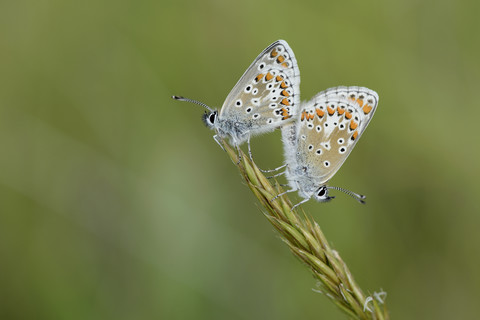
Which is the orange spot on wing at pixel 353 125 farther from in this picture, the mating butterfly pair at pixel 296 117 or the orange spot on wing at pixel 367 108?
the orange spot on wing at pixel 367 108

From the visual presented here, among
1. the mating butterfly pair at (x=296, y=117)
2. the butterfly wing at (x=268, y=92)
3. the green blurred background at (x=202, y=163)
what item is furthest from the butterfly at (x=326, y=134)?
the green blurred background at (x=202, y=163)

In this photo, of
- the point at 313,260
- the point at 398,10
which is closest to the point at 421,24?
the point at 398,10

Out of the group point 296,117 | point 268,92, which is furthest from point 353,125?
point 268,92

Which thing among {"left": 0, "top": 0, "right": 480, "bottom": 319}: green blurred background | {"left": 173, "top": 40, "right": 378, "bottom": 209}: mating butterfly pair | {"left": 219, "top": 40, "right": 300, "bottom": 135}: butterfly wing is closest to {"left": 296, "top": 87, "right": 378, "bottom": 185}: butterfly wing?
{"left": 173, "top": 40, "right": 378, "bottom": 209}: mating butterfly pair

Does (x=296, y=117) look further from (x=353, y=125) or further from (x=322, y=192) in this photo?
(x=322, y=192)

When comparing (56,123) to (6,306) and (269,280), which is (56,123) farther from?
(269,280)

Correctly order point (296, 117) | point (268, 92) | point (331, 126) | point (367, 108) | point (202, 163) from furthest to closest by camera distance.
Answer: point (202, 163), point (268, 92), point (296, 117), point (331, 126), point (367, 108)

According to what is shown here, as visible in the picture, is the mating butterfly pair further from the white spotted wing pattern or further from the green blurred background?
the green blurred background
